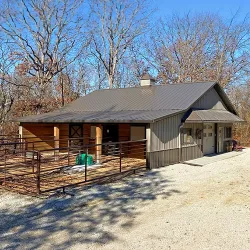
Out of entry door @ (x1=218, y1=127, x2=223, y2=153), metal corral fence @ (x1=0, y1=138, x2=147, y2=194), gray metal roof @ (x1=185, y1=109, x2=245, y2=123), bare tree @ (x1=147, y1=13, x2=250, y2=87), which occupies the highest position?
bare tree @ (x1=147, y1=13, x2=250, y2=87)

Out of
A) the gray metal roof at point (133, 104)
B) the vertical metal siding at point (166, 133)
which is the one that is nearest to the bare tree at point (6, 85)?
the gray metal roof at point (133, 104)

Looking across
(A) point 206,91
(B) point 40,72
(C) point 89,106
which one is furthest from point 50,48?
(A) point 206,91

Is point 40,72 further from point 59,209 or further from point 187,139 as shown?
point 59,209

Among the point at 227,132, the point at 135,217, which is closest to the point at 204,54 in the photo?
the point at 227,132

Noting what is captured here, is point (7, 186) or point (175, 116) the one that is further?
point (175, 116)

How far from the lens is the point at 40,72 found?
70.8 ft

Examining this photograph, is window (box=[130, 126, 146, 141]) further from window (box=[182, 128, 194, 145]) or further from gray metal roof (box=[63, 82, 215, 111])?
window (box=[182, 128, 194, 145])

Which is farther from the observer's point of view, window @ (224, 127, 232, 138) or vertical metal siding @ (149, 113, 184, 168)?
window @ (224, 127, 232, 138)

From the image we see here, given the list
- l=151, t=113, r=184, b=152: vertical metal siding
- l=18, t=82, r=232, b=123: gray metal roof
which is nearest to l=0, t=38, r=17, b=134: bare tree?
l=18, t=82, r=232, b=123: gray metal roof

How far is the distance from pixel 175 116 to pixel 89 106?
585 centimetres

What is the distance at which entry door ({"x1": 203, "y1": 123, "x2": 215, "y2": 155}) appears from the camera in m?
14.0

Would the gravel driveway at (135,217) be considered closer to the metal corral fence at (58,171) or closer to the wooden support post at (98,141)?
the metal corral fence at (58,171)

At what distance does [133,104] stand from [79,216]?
8928 millimetres

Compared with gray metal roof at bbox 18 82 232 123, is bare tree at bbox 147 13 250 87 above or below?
above
